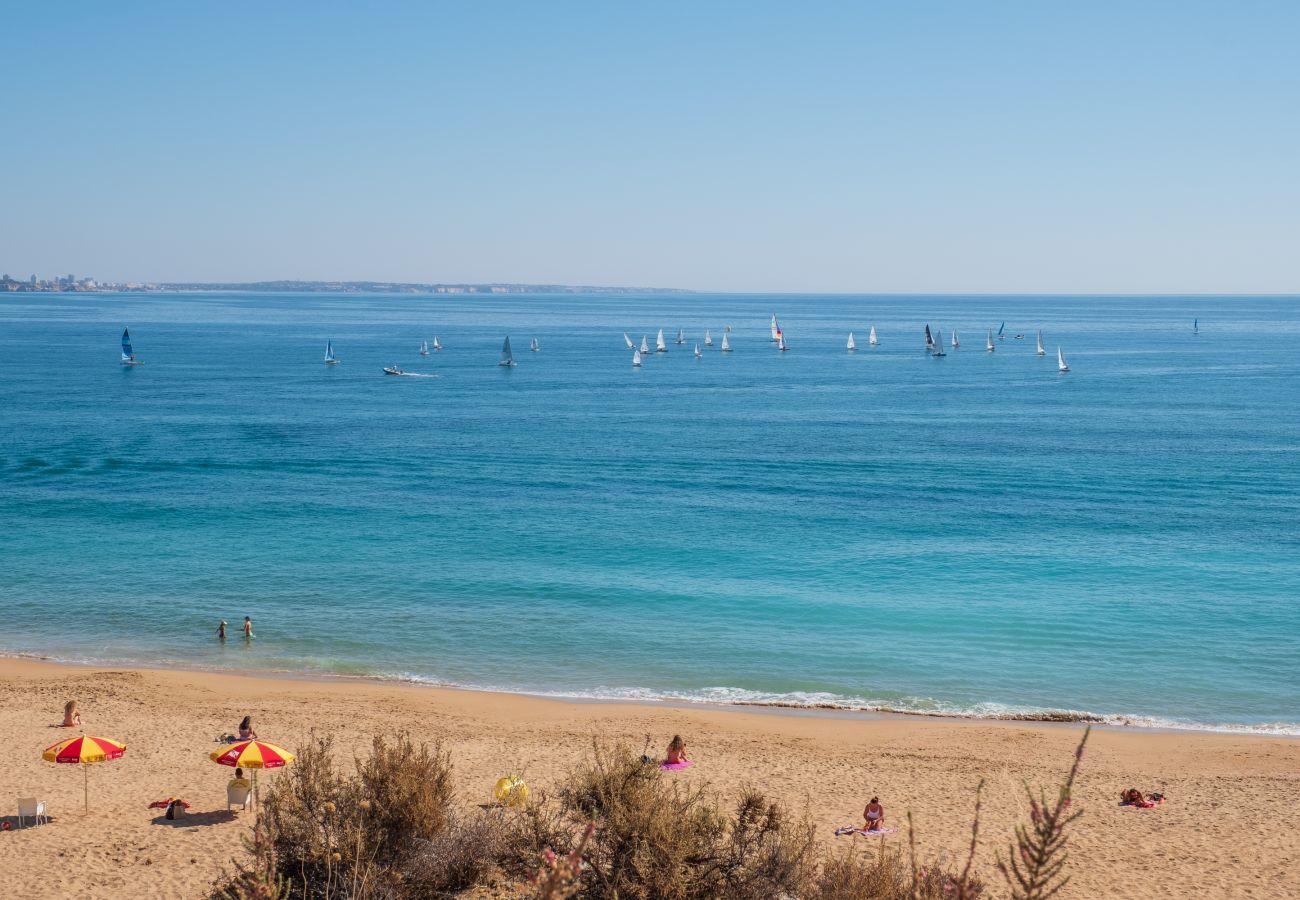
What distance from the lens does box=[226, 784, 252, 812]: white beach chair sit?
61.6 ft

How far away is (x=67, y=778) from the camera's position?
2122cm

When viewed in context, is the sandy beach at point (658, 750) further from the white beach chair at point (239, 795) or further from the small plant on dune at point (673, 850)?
the small plant on dune at point (673, 850)

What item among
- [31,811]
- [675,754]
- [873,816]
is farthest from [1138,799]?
[31,811]

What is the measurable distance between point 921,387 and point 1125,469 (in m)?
45.1

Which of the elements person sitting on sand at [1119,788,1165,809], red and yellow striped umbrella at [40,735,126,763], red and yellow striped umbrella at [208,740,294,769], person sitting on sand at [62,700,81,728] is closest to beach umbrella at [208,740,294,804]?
red and yellow striped umbrella at [208,740,294,769]

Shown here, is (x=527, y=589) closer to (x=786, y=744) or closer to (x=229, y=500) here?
(x=786, y=744)

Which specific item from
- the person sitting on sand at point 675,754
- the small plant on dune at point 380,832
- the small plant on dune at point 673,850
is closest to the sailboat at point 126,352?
the person sitting on sand at point 675,754

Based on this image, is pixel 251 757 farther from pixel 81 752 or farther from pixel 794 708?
pixel 794 708

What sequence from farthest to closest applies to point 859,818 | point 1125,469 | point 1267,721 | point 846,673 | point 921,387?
1. point 921,387
2. point 1125,469
3. point 846,673
4. point 1267,721
5. point 859,818

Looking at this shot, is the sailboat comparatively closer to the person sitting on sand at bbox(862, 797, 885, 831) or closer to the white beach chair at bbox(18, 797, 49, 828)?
the white beach chair at bbox(18, 797, 49, 828)

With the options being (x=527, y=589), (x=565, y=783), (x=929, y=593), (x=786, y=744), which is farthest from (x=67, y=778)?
(x=929, y=593)

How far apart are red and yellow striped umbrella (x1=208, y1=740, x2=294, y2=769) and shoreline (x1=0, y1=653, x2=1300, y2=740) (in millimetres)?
9535

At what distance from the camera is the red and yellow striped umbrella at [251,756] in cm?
1919

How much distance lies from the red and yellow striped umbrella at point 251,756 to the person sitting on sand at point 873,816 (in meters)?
9.85
